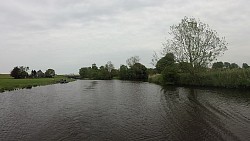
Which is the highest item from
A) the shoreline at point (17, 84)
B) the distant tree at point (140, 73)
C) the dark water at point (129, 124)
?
the distant tree at point (140, 73)

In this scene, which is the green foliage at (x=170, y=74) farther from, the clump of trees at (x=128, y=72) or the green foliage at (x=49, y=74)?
the green foliage at (x=49, y=74)

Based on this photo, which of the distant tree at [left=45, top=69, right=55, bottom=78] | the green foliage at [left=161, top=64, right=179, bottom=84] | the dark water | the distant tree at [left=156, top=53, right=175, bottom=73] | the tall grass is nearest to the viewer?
the dark water

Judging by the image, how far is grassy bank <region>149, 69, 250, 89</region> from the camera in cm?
4175

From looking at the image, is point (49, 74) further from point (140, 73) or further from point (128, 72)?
point (140, 73)

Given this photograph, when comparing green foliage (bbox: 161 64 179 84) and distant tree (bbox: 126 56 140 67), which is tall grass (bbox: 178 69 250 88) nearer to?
green foliage (bbox: 161 64 179 84)

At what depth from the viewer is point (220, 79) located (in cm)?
4684

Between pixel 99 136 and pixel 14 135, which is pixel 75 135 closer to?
pixel 99 136

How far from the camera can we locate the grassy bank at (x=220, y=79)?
137 feet

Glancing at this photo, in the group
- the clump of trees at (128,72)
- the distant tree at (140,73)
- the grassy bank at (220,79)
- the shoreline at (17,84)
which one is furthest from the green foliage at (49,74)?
the grassy bank at (220,79)

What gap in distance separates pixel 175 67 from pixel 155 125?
142ft

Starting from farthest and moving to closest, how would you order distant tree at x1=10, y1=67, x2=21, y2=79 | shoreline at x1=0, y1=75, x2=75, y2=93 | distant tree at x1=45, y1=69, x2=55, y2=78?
distant tree at x1=45, y1=69, x2=55, y2=78
distant tree at x1=10, y1=67, x2=21, y2=79
shoreline at x1=0, y1=75, x2=75, y2=93

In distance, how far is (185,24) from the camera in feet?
177

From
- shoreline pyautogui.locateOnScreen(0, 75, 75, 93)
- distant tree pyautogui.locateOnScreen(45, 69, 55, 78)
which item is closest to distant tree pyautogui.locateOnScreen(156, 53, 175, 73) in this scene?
shoreline pyautogui.locateOnScreen(0, 75, 75, 93)

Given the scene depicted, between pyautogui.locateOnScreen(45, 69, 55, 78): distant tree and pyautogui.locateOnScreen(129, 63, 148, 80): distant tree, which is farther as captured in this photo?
pyautogui.locateOnScreen(45, 69, 55, 78): distant tree
